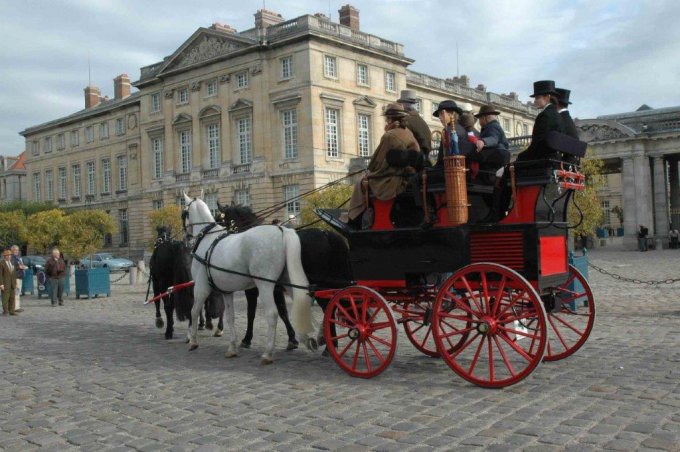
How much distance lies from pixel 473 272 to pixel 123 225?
56.3m

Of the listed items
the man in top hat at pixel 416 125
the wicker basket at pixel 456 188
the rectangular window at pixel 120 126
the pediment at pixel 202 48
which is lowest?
the wicker basket at pixel 456 188

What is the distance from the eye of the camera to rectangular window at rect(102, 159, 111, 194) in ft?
200

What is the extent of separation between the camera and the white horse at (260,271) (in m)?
7.88

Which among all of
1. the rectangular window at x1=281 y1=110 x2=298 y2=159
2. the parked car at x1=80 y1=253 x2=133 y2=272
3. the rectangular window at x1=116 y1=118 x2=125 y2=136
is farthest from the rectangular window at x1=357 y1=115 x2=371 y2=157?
the rectangular window at x1=116 y1=118 x2=125 y2=136

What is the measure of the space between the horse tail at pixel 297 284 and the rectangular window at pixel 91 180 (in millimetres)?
59373

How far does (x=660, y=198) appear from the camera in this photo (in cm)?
4319

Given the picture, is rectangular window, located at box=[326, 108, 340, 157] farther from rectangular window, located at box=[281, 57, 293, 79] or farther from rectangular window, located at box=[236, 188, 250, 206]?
rectangular window, located at box=[236, 188, 250, 206]

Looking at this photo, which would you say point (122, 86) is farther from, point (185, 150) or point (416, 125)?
point (416, 125)

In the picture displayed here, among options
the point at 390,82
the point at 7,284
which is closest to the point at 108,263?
the point at 390,82

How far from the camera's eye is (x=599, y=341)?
8609mm

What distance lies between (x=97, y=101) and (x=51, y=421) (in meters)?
68.0

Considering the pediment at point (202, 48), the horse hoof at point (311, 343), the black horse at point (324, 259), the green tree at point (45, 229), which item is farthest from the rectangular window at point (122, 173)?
the horse hoof at point (311, 343)

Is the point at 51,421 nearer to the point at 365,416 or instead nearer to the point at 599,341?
the point at 365,416

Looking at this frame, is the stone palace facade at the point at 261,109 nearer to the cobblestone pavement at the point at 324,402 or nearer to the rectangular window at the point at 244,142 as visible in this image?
the rectangular window at the point at 244,142
